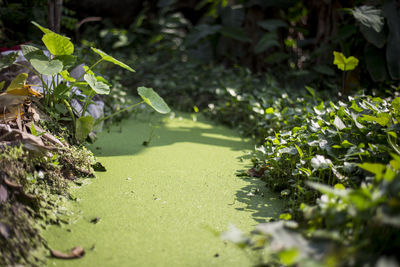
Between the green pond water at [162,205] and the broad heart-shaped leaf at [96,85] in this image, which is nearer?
the green pond water at [162,205]

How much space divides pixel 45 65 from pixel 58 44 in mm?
156

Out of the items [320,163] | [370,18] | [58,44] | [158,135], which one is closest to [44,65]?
[58,44]

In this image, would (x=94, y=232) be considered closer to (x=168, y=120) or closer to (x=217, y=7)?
(x=168, y=120)

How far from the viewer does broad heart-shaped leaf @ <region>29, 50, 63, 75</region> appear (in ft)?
5.66

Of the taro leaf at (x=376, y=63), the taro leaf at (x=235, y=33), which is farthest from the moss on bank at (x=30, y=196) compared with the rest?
the taro leaf at (x=235, y=33)

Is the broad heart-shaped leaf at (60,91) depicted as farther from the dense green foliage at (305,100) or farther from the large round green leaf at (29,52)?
the dense green foliage at (305,100)

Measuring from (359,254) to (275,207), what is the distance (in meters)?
0.76

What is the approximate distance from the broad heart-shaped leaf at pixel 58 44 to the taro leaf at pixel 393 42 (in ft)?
8.83

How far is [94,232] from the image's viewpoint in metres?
1.36

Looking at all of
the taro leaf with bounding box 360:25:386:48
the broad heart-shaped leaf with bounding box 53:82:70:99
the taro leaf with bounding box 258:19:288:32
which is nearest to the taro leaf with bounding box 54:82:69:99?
the broad heart-shaped leaf with bounding box 53:82:70:99

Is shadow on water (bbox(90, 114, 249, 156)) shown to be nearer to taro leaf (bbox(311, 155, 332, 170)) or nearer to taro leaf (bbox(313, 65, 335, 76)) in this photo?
taro leaf (bbox(311, 155, 332, 170))

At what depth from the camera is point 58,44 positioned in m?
1.85

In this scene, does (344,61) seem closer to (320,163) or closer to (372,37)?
(372,37)

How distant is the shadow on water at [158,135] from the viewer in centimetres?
236
